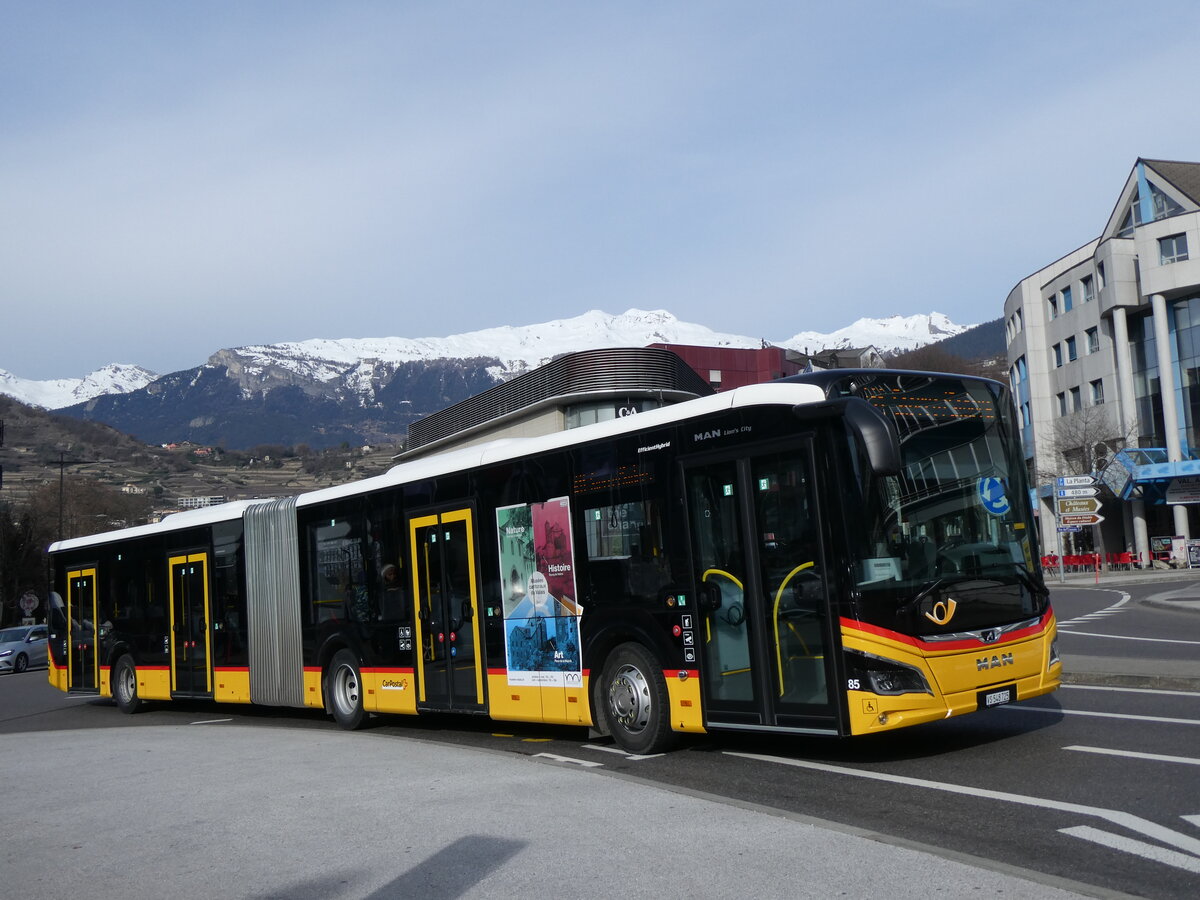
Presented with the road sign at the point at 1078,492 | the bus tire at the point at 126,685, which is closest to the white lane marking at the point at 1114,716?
the bus tire at the point at 126,685

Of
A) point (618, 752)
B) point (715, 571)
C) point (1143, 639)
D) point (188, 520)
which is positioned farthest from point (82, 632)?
point (1143, 639)

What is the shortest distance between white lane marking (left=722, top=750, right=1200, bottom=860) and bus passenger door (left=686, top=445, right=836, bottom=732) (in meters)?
0.58

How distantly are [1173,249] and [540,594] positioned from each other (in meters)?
55.6

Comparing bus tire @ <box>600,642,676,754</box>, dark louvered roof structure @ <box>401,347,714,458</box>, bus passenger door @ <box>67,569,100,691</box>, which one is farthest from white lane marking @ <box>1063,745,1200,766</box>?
dark louvered roof structure @ <box>401,347,714,458</box>

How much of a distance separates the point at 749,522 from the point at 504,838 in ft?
11.9

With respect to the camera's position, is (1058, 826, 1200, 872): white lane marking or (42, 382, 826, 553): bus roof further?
(42, 382, 826, 553): bus roof

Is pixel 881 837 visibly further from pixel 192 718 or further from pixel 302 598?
pixel 192 718

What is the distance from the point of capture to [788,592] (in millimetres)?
9297

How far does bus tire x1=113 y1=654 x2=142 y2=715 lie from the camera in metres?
19.9

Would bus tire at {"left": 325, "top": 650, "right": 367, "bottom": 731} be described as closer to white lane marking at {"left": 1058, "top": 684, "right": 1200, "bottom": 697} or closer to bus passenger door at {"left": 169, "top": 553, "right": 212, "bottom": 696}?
bus passenger door at {"left": 169, "top": 553, "right": 212, "bottom": 696}

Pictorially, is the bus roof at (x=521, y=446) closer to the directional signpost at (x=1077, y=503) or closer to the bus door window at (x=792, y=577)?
the bus door window at (x=792, y=577)

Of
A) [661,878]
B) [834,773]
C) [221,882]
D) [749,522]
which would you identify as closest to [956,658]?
[834,773]

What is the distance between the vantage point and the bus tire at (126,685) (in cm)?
1989

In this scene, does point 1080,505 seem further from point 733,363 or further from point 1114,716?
point 733,363
